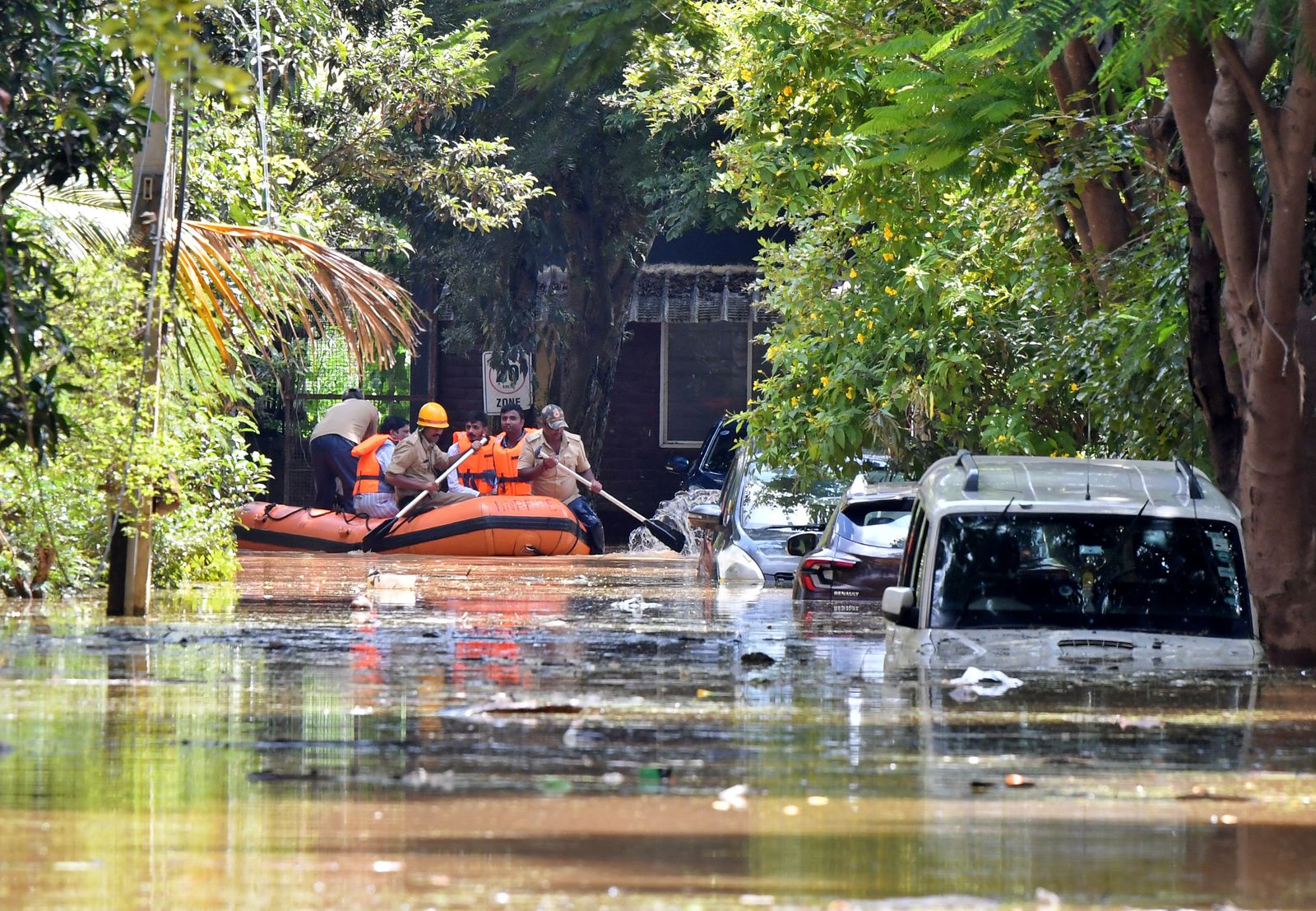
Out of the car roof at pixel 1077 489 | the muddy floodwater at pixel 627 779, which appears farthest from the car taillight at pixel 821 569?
the car roof at pixel 1077 489

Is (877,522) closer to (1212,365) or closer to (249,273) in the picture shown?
(1212,365)

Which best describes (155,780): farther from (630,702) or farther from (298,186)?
(298,186)

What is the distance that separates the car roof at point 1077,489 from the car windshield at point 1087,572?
0.20ft

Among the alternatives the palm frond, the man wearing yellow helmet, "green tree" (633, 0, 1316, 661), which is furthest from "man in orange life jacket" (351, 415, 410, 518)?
the palm frond

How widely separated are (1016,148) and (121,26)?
39.0 ft

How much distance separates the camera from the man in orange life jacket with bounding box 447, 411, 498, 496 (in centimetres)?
3256

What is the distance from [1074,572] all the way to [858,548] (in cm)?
671

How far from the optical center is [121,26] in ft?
16.0

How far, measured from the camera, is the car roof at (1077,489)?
36.2 ft

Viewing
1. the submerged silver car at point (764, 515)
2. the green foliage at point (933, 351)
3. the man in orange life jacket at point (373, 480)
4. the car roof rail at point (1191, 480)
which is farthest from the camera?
the man in orange life jacket at point (373, 480)

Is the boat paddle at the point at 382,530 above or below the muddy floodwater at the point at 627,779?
above

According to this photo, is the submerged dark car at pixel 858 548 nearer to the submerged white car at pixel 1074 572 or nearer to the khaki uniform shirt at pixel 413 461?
the submerged white car at pixel 1074 572

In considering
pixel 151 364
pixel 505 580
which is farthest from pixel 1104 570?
pixel 505 580

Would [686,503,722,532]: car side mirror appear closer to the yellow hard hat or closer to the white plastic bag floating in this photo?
the yellow hard hat
